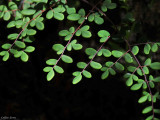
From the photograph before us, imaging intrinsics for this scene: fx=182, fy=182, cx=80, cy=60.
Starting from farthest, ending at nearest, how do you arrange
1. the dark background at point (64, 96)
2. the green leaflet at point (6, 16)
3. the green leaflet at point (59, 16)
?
the dark background at point (64, 96) → the green leaflet at point (6, 16) → the green leaflet at point (59, 16)

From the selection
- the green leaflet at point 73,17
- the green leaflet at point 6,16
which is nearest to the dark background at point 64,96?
the green leaflet at point 6,16

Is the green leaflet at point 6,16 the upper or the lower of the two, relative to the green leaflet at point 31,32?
upper

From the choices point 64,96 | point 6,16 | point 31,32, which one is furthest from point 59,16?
point 64,96

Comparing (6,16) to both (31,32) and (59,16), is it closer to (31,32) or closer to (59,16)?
(31,32)

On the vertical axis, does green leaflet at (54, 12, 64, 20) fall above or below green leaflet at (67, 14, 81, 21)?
above

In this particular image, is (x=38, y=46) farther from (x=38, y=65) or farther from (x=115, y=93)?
(x=115, y=93)

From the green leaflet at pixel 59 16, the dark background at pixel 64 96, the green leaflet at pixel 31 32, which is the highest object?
the green leaflet at pixel 59 16

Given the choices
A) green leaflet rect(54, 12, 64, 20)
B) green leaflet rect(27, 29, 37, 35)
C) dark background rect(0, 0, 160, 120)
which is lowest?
Result: dark background rect(0, 0, 160, 120)

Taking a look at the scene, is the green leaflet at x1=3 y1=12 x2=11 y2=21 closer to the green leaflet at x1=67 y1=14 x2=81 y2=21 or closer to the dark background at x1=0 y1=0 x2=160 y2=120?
the green leaflet at x1=67 y1=14 x2=81 y2=21

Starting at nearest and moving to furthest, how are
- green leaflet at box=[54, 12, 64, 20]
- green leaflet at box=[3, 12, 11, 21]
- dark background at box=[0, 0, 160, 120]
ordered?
1. green leaflet at box=[54, 12, 64, 20]
2. green leaflet at box=[3, 12, 11, 21]
3. dark background at box=[0, 0, 160, 120]

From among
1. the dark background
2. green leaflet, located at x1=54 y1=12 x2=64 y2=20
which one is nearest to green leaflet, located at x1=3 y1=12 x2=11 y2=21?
green leaflet, located at x1=54 y1=12 x2=64 y2=20

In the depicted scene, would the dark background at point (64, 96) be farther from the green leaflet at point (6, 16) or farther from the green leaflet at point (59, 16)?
the green leaflet at point (59, 16)
